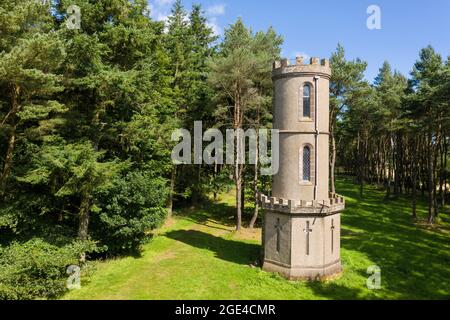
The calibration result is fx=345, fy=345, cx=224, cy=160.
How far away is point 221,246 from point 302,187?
341 inches

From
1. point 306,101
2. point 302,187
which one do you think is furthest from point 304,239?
point 306,101

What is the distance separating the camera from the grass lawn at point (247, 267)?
1681cm

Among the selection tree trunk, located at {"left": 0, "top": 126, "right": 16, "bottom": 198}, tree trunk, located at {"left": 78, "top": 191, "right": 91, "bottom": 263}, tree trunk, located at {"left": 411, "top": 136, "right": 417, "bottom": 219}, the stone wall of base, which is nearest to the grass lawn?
the stone wall of base

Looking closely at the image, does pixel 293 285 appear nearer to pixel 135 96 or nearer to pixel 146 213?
pixel 146 213

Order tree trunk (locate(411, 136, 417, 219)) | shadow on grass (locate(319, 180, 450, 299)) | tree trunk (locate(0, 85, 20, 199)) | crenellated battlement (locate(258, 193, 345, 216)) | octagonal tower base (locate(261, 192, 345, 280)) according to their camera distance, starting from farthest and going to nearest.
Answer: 1. tree trunk (locate(411, 136, 417, 219))
2. shadow on grass (locate(319, 180, 450, 299))
3. octagonal tower base (locate(261, 192, 345, 280))
4. crenellated battlement (locate(258, 193, 345, 216))
5. tree trunk (locate(0, 85, 20, 199))

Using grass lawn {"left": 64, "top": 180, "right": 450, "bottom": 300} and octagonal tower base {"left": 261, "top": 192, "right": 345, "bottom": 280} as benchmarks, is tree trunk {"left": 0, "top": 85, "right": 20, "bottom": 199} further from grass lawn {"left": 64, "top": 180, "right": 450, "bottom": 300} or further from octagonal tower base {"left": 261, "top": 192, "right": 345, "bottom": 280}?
octagonal tower base {"left": 261, "top": 192, "right": 345, "bottom": 280}

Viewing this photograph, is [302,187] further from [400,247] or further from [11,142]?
[11,142]

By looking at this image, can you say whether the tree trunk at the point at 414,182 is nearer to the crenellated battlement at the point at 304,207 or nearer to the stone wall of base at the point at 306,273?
the crenellated battlement at the point at 304,207

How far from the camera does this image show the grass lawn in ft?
55.2

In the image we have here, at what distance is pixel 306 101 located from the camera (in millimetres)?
18828

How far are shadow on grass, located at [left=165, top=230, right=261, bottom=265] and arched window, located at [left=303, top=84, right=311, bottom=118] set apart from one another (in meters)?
9.40

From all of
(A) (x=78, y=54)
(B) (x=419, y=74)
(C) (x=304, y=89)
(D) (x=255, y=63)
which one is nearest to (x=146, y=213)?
(A) (x=78, y=54)

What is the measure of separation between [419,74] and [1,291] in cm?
3693
